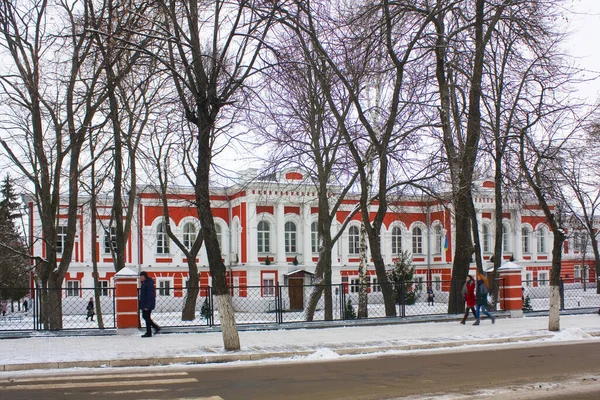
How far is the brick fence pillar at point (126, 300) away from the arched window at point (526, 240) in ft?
147

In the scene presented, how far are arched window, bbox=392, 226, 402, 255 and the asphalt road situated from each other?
38945 millimetres

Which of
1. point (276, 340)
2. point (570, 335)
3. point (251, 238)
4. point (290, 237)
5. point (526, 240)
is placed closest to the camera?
point (276, 340)

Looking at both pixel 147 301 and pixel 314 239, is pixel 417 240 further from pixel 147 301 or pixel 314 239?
pixel 147 301

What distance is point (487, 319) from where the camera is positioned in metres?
22.1

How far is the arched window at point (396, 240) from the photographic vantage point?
2093 inches

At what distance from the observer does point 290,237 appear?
49219 millimetres

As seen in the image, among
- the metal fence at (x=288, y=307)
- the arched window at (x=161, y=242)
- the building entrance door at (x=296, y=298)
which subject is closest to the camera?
the metal fence at (x=288, y=307)

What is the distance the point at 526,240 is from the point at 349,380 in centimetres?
4950

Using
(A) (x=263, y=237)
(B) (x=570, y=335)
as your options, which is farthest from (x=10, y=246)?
(B) (x=570, y=335)

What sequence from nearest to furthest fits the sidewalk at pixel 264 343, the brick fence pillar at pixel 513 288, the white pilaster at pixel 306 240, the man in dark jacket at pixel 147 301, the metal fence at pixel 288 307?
the sidewalk at pixel 264 343 < the man in dark jacket at pixel 147 301 < the metal fence at pixel 288 307 < the brick fence pillar at pixel 513 288 < the white pilaster at pixel 306 240

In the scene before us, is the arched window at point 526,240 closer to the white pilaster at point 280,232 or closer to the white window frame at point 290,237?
the white window frame at point 290,237

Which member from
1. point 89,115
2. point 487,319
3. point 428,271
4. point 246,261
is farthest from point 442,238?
point 89,115

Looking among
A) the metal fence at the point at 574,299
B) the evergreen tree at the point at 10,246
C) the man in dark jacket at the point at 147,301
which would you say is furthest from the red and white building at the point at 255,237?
the man in dark jacket at the point at 147,301

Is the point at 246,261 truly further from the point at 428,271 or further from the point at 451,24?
the point at 451,24
